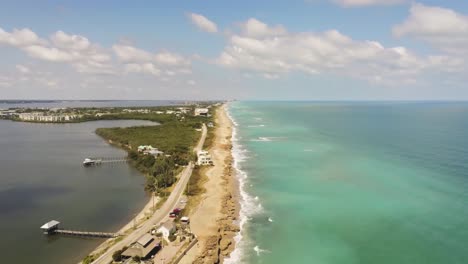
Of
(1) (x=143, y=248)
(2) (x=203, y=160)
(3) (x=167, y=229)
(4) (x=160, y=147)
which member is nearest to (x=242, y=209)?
(3) (x=167, y=229)

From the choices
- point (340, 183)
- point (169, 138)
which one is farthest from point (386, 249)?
point (169, 138)

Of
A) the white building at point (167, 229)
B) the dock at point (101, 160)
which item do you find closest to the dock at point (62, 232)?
the white building at point (167, 229)

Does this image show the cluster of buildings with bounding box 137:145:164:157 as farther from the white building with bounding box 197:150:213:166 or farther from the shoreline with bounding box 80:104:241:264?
the shoreline with bounding box 80:104:241:264

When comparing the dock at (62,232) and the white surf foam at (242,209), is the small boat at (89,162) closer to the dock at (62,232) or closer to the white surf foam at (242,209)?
the white surf foam at (242,209)

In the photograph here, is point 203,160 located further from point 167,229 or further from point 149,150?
point 167,229

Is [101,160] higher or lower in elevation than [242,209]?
higher

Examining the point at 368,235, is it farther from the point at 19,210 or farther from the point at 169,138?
the point at 169,138
